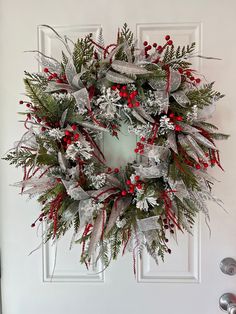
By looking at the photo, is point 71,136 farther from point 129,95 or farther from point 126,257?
point 126,257

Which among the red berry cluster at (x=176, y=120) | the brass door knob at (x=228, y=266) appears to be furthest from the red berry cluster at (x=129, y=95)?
the brass door knob at (x=228, y=266)

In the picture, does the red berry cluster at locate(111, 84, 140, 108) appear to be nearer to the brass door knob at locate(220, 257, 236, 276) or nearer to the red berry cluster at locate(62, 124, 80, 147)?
the red berry cluster at locate(62, 124, 80, 147)

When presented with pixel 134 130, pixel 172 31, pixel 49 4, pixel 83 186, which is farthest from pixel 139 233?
pixel 49 4

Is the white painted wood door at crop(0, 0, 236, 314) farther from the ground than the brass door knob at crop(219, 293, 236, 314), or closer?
farther from the ground

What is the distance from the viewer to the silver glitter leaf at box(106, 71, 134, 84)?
792 mm

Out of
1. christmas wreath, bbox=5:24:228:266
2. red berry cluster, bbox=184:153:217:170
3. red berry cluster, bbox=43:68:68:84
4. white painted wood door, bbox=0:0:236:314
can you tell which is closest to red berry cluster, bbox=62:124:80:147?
christmas wreath, bbox=5:24:228:266

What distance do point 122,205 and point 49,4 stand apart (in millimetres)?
850

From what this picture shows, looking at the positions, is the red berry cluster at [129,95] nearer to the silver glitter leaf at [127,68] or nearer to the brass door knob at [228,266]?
the silver glitter leaf at [127,68]

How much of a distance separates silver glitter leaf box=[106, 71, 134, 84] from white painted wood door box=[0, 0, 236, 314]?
287 millimetres

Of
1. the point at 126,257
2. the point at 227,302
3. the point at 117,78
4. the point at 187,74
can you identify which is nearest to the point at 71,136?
the point at 117,78

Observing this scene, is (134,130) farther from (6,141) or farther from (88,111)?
(6,141)

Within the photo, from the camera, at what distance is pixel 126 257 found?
1.07 metres

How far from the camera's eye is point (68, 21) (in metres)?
1.02

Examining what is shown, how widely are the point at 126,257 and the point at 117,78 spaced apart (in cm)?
73
